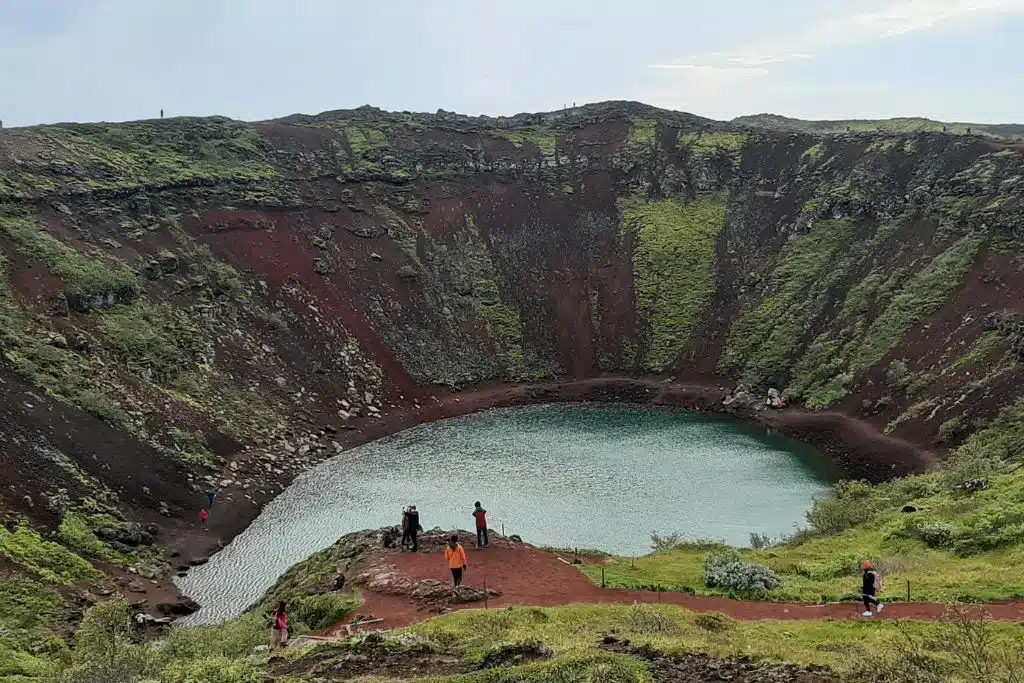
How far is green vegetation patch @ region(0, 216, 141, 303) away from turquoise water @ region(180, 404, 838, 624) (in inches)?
827

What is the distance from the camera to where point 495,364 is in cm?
7400

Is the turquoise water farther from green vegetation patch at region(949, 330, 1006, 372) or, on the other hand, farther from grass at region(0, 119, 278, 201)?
grass at region(0, 119, 278, 201)

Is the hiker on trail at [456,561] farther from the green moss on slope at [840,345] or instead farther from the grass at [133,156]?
the grass at [133,156]

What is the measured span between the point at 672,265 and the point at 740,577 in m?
63.2

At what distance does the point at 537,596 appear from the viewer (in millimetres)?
23094

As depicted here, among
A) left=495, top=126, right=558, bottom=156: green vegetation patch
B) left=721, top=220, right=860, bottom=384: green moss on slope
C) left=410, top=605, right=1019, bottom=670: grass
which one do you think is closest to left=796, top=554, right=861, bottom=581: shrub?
left=410, top=605, right=1019, bottom=670: grass

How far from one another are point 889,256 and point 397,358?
46.0m

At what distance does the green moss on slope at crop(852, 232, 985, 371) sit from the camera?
6259 cm

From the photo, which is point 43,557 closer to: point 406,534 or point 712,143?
point 406,534

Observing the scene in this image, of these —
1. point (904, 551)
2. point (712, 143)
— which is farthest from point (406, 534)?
point (712, 143)

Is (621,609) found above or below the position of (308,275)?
below

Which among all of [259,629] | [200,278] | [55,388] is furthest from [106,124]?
[259,629]

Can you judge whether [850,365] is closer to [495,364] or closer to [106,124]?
[495,364]

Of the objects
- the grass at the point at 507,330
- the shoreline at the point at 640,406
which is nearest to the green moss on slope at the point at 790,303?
the shoreline at the point at 640,406
